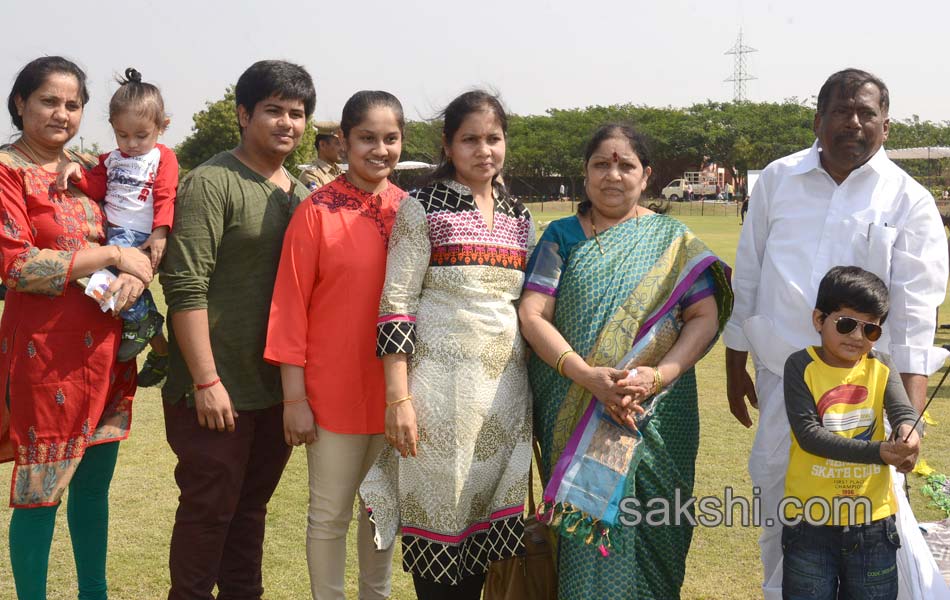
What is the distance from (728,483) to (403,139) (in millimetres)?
3013

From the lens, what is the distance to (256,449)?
331 centimetres

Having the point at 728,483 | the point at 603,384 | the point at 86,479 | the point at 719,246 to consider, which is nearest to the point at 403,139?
the point at 603,384

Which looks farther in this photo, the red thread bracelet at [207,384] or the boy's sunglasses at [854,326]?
the red thread bracelet at [207,384]

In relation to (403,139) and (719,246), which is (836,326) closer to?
(403,139)

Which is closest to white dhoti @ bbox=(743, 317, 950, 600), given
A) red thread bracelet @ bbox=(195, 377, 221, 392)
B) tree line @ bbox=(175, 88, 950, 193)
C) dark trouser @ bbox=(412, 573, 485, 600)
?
dark trouser @ bbox=(412, 573, 485, 600)

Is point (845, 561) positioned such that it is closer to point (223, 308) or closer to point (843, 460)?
point (843, 460)

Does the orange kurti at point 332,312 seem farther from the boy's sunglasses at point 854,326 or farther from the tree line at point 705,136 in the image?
the tree line at point 705,136

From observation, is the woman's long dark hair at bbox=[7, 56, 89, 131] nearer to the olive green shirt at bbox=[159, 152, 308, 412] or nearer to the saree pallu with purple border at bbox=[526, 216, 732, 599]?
the olive green shirt at bbox=[159, 152, 308, 412]

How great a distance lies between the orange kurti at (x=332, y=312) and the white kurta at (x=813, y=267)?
137cm

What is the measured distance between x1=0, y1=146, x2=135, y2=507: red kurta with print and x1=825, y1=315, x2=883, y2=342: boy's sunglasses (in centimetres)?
249

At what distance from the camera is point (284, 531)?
4.34 metres

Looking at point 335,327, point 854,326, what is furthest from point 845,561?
point 335,327

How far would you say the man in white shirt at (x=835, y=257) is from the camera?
2928 millimetres

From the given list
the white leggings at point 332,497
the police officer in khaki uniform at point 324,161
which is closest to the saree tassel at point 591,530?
the white leggings at point 332,497
